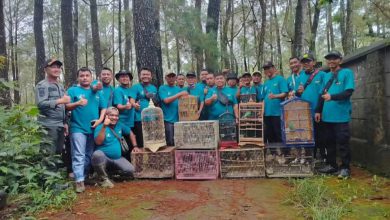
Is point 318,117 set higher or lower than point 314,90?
lower

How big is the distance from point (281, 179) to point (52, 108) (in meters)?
3.45

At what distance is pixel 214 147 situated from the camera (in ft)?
18.2

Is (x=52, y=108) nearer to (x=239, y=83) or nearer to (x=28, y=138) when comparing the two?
(x=28, y=138)

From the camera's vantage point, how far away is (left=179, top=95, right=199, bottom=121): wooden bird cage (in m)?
6.11

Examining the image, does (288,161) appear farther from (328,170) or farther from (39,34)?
(39,34)

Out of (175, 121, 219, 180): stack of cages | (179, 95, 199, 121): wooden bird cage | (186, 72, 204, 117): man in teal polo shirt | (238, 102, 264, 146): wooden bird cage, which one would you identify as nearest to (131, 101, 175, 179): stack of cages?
(175, 121, 219, 180): stack of cages

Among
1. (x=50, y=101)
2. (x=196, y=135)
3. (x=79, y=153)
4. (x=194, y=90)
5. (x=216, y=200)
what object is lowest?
(x=216, y=200)

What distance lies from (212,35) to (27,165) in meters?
6.75

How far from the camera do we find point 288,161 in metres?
5.49

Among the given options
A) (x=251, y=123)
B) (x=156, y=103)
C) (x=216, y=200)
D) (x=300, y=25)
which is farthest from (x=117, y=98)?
(x=300, y=25)

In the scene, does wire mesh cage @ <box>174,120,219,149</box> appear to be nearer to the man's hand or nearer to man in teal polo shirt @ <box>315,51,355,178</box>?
the man's hand

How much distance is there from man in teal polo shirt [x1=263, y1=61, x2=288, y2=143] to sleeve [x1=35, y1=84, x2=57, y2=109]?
3.50m

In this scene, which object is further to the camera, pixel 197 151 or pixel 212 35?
pixel 212 35

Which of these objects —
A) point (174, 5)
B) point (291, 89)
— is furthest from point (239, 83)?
point (174, 5)
